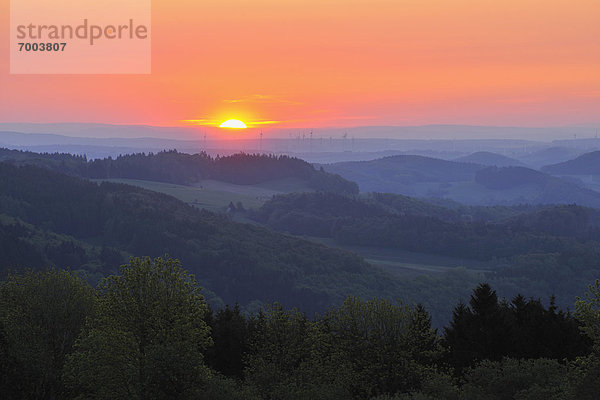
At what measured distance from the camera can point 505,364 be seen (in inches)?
2355

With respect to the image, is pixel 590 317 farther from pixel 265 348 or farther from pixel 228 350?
pixel 228 350

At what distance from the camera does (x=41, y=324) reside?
6838 centimetres

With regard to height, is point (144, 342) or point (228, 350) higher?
point (144, 342)

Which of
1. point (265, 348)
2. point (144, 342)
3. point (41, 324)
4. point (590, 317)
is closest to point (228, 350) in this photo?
point (265, 348)

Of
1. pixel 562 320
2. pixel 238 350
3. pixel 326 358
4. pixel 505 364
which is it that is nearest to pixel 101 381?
pixel 326 358

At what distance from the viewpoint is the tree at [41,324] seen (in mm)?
59906

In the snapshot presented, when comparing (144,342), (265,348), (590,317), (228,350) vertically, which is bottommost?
(228,350)

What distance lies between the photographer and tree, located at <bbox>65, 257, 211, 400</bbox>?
173ft

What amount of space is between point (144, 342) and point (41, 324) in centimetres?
1755

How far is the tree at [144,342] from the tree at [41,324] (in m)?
3.63

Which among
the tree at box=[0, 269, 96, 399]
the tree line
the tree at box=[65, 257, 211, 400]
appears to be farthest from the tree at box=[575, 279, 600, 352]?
the tree at box=[0, 269, 96, 399]

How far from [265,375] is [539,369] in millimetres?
24840

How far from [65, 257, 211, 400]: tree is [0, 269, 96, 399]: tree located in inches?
143

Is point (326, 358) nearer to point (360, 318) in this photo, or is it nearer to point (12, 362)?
point (360, 318)
